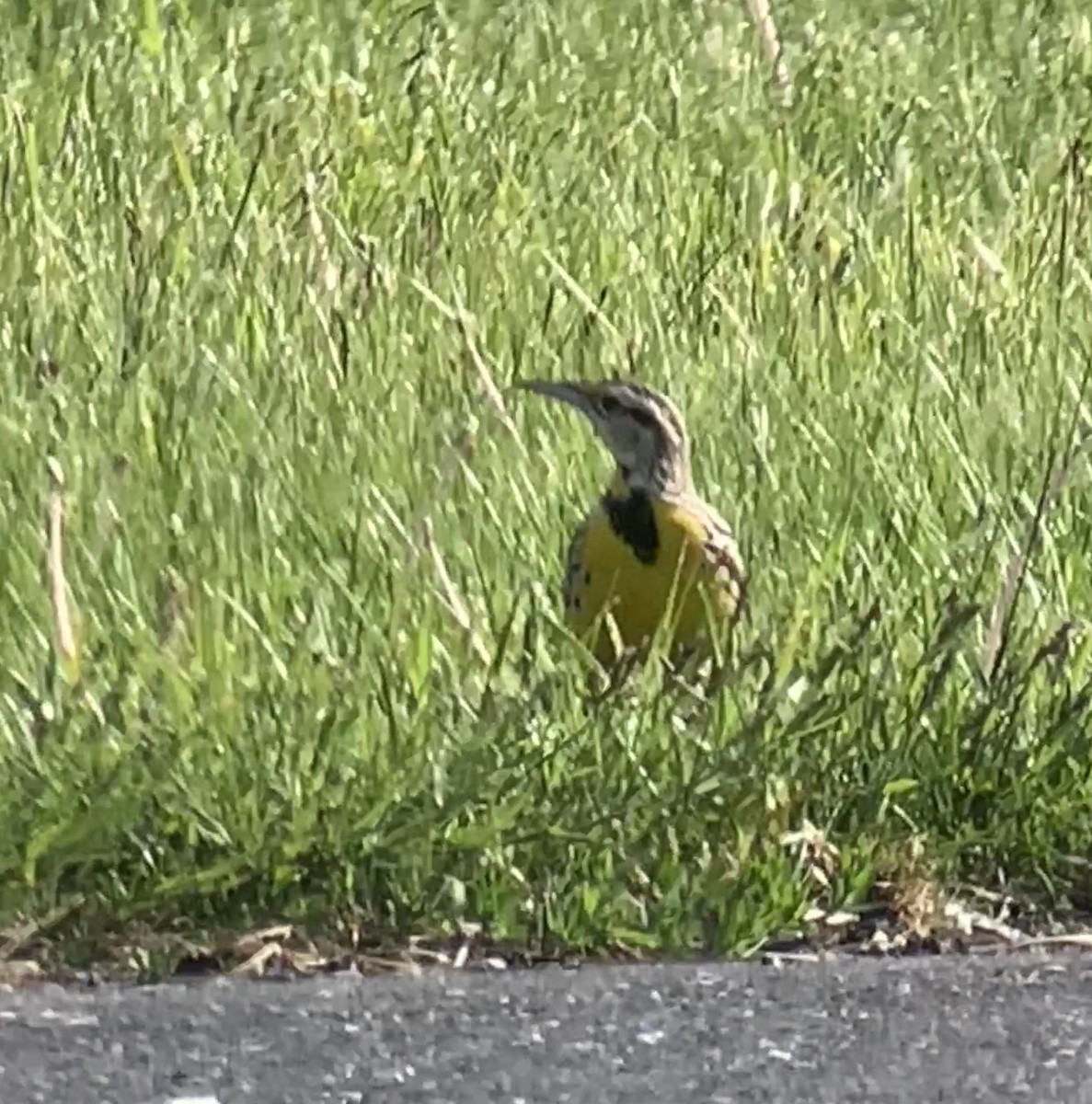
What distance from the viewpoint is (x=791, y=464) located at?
5359 millimetres

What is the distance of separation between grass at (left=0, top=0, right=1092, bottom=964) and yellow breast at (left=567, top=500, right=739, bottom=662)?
3.5 inches

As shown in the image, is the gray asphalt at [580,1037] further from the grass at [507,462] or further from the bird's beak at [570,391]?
the bird's beak at [570,391]

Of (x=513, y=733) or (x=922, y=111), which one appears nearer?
(x=513, y=733)

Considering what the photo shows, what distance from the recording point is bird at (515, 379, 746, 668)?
4.82 meters

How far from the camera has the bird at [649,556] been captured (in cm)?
482

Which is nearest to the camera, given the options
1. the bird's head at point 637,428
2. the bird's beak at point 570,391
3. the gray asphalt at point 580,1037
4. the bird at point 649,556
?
the gray asphalt at point 580,1037

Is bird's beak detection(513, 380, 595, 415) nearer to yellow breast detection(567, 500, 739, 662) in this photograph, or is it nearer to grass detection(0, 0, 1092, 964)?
grass detection(0, 0, 1092, 964)

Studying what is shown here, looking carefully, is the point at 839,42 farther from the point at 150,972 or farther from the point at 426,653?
the point at 150,972

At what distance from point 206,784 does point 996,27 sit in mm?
5347

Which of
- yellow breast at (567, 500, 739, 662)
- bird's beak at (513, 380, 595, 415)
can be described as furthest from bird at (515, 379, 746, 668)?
bird's beak at (513, 380, 595, 415)

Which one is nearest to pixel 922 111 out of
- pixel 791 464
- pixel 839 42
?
pixel 839 42

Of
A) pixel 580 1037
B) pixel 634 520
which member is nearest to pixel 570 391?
pixel 634 520

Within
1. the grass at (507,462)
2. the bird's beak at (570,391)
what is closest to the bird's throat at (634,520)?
the grass at (507,462)

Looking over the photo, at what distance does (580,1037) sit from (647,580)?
1.41m
